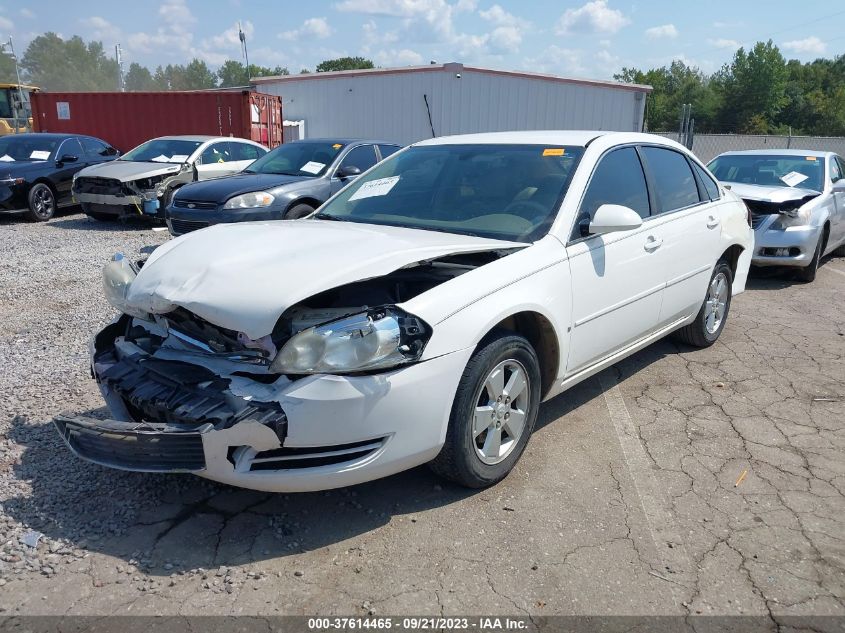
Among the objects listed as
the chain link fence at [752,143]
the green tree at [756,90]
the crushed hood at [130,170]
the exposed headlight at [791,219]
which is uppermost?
the green tree at [756,90]

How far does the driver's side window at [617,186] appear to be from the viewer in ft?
13.0

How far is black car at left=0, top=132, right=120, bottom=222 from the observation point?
11.6m

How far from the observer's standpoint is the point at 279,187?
8.88m

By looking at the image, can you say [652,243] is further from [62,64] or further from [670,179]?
[62,64]

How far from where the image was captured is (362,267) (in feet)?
9.89

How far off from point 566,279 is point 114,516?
2.45 m

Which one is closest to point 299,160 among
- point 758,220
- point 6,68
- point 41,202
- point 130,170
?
point 130,170

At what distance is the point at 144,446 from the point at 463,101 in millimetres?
23954

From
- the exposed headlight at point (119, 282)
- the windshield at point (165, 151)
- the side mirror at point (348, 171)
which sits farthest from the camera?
the windshield at point (165, 151)

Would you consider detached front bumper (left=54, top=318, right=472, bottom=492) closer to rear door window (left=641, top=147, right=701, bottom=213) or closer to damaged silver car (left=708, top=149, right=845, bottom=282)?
rear door window (left=641, top=147, right=701, bottom=213)

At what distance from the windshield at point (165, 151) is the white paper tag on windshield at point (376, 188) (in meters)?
8.42

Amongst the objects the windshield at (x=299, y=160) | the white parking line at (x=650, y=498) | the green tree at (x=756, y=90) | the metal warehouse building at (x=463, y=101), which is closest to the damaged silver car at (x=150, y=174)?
the windshield at (x=299, y=160)

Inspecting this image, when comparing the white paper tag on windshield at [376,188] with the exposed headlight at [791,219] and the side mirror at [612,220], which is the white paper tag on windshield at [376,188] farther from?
the exposed headlight at [791,219]

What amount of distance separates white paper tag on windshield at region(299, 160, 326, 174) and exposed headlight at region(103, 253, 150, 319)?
236 inches
